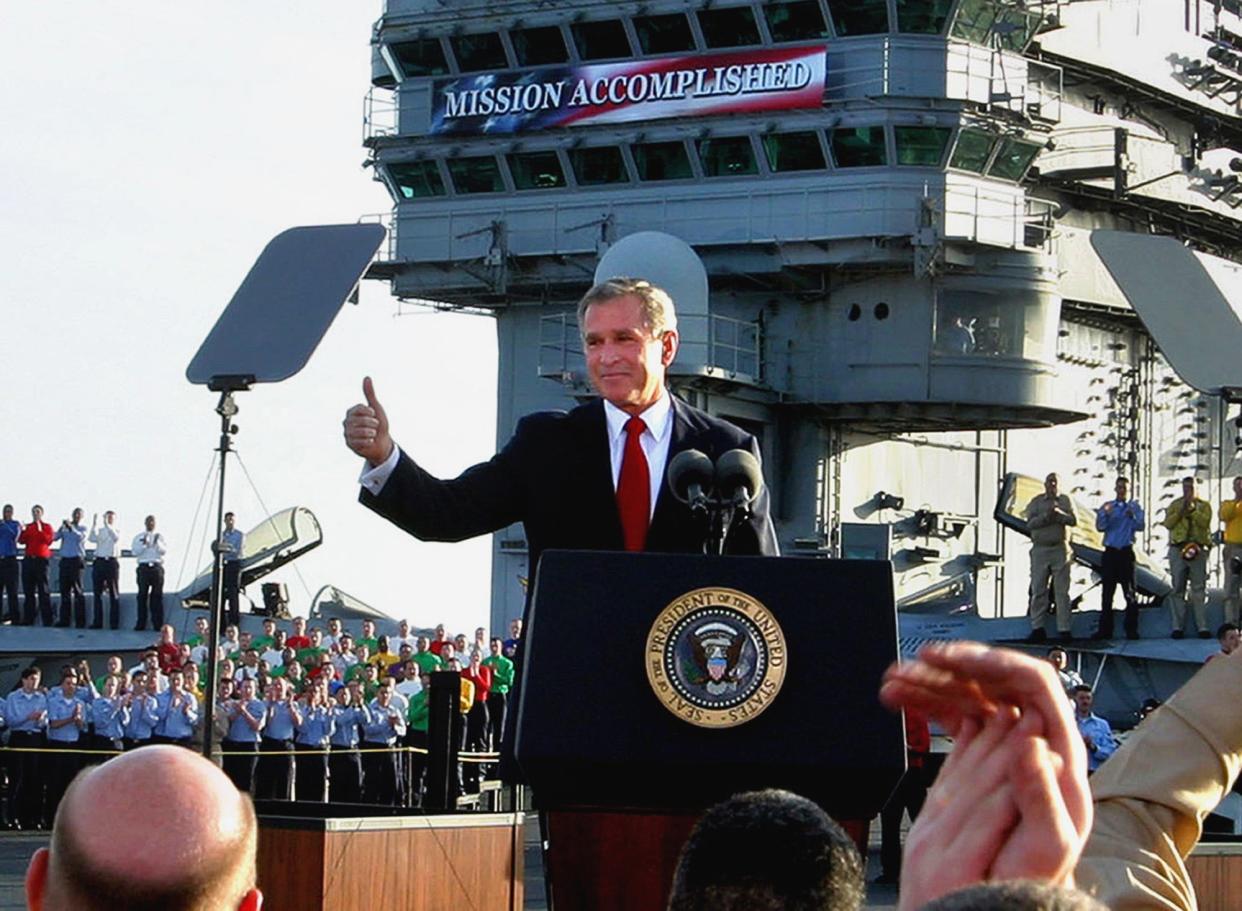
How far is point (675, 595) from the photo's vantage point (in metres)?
4.40

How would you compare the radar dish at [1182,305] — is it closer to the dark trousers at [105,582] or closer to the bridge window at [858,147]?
the dark trousers at [105,582]

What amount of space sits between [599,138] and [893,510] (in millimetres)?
8709

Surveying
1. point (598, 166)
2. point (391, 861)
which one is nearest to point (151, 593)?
point (598, 166)

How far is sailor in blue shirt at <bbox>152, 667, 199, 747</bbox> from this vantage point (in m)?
21.7

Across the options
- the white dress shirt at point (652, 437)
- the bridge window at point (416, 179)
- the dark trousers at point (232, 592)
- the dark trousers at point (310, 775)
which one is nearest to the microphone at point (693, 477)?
the white dress shirt at point (652, 437)

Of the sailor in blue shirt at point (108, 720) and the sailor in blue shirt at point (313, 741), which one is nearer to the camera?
the sailor in blue shirt at point (108, 720)

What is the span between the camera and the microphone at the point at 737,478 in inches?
191

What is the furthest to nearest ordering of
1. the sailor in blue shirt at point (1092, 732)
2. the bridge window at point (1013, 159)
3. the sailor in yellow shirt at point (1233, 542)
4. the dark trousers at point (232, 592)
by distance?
the bridge window at point (1013, 159)
the dark trousers at point (232, 592)
the sailor in yellow shirt at point (1233, 542)
the sailor in blue shirt at point (1092, 732)

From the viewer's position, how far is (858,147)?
3778 cm

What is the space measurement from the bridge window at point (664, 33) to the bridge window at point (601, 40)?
0.38m

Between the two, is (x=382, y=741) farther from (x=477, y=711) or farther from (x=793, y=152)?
(x=793, y=152)

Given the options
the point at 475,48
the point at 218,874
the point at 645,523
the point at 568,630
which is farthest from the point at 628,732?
the point at 475,48

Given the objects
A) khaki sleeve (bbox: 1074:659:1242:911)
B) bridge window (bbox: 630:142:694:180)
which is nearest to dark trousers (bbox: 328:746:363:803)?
bridge window (bbox: 630:142:694:180)

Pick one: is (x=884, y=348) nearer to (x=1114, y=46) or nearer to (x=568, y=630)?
(x=1114, y=46)
